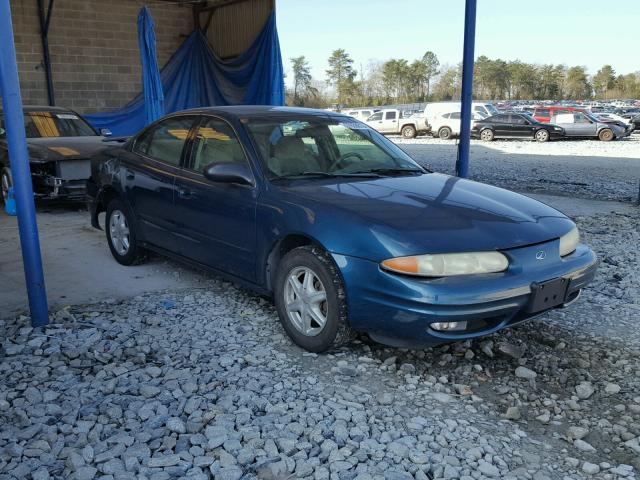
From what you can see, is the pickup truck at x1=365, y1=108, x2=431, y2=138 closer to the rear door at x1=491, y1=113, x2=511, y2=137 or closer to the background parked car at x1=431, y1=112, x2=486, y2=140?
the background parked car at x1=431, y1=112, x2=486, y2=140

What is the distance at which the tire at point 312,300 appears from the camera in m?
3.47

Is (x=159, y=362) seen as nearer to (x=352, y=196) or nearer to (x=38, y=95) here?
(x=352, y=196)

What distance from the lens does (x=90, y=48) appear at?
631 inches

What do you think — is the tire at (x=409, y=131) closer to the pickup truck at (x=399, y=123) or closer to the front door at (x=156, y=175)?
the pickup truck at (x=399, y=123)

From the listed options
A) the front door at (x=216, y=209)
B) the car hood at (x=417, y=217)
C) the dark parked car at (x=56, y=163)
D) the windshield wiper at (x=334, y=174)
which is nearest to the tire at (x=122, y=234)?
the front door at (x=216, y=209)

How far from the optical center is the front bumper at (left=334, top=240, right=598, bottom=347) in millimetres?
3166

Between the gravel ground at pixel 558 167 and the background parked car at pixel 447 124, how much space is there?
4.21 meters

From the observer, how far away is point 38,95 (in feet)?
50.2

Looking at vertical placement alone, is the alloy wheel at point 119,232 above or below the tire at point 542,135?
above

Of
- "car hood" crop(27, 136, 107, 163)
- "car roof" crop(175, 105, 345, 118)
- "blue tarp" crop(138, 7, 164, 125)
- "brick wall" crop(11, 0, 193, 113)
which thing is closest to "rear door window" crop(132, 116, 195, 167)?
"car roof" crop(175, 105, 345, 118)

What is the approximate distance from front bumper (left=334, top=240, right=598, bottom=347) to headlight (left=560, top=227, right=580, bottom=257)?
0.62 ft

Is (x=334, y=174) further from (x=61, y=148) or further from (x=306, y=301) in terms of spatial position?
(x=61, y=148)

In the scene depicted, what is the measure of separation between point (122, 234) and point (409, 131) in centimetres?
2540

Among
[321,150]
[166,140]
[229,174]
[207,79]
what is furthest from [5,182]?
[207,79]
